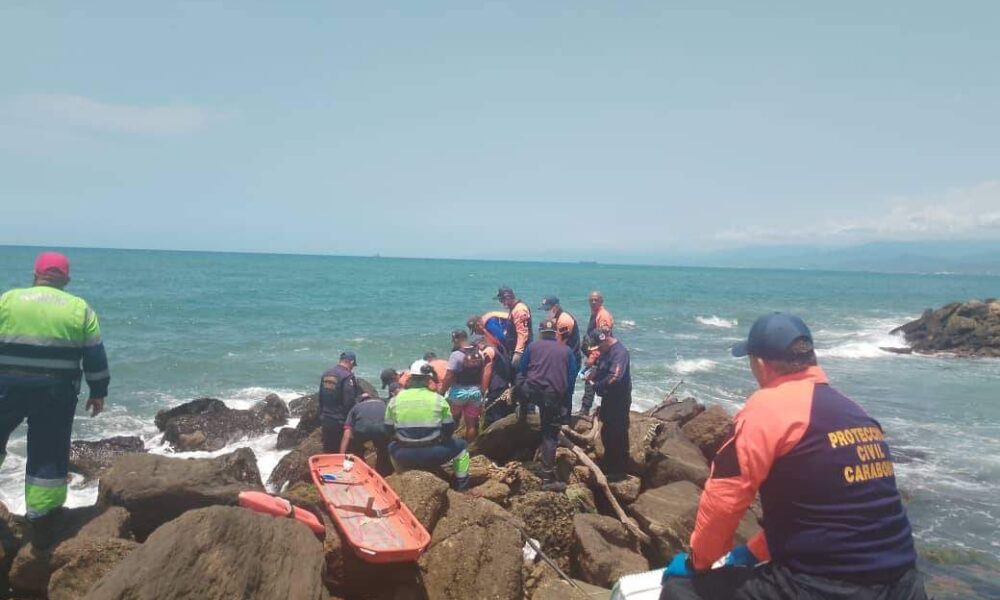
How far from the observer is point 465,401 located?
32.1 ft

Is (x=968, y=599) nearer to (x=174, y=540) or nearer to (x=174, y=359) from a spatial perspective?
(x=174, y=540)

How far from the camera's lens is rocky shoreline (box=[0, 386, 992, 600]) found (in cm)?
465

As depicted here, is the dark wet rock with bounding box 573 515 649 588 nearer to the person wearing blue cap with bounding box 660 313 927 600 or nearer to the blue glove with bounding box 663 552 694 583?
the blue glove with bounding box 663 552 694 583

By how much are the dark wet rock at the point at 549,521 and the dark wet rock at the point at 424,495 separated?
136cm

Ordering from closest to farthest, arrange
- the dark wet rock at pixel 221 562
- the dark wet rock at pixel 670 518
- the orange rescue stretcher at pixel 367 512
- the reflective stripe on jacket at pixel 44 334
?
1. the dark wet rock at pixel 221 562
2. the reflective stripe on jacket at pixel 44 334
3. the orange rescue stretcher at pixel 367 512
4. the dark wet rock at pixel 670 518

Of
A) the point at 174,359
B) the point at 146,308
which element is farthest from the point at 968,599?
the point at 146,308

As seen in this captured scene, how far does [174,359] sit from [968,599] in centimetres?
2568

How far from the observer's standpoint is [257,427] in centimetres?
1598

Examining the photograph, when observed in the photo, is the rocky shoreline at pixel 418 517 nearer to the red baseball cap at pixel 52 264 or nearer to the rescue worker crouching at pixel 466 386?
the rescue worker crouching at pixel 466 386

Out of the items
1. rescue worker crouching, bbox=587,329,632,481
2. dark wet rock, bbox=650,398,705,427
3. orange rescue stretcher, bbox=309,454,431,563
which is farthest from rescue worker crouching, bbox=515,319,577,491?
dark wet rock, bbox=650,398,705,427

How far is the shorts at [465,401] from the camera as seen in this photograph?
976 centimetres

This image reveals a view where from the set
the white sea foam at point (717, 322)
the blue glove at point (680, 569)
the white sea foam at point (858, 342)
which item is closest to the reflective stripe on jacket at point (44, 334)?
the blue glove at point (680, 569)

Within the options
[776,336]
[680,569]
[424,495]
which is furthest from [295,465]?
[776,336]

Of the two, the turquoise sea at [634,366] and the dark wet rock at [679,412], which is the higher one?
the dark wet rock at [679,412]
